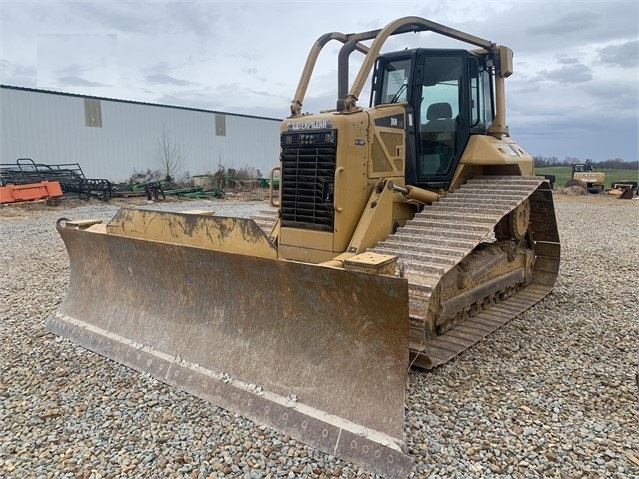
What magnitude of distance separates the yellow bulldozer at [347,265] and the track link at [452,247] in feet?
0.06

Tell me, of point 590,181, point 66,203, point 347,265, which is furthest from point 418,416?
A: point 590,181

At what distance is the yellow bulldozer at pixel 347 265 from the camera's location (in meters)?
3.27

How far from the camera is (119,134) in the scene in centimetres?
2488

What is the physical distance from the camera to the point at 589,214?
18422 mm

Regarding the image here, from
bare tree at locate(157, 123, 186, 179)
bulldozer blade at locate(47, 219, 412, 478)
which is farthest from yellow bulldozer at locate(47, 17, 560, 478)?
bare tree at locate(157, 123, 186, 179)

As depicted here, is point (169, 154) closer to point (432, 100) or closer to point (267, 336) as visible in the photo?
point (432, 100)

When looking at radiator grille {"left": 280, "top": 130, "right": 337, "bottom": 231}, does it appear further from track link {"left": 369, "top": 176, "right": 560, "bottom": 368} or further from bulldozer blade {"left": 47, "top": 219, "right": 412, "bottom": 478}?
bulldozer blade {"left": 47, "top": 219, "right": 412, "bottom": 478}

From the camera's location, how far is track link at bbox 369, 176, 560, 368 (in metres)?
3.84

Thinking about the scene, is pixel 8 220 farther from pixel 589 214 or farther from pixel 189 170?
pixel 589 214

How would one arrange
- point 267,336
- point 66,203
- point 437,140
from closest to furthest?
point 267,336 → point 437,140 → point 66,203

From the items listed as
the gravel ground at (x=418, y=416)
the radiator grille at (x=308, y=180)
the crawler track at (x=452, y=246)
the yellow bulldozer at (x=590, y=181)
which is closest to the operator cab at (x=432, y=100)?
the crawler track at (x=452, y=246)

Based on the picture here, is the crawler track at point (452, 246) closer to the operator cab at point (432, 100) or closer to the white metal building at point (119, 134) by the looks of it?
Result: the operator cab at point (432, 100)

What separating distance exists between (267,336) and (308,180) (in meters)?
1.60

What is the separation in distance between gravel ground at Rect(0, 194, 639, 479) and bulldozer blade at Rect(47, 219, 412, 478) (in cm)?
14
